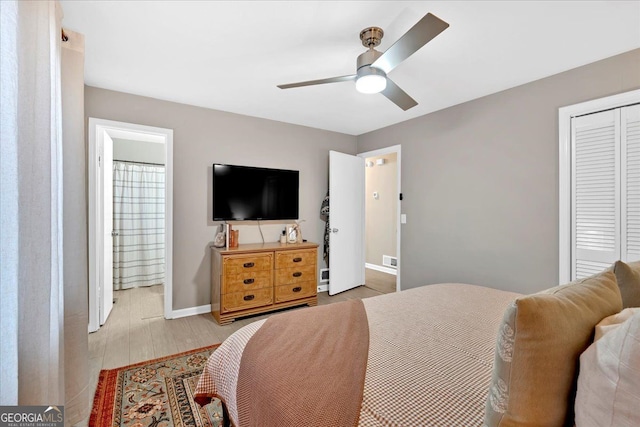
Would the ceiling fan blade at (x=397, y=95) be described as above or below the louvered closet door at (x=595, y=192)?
above

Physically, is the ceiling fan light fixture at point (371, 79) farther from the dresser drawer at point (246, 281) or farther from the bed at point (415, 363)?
the dresser drawer at point (246, 281)

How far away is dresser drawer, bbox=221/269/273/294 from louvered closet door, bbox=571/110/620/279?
2.94m

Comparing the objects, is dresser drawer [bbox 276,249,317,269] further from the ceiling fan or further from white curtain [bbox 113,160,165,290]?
white curtain [bbox 113,160,165,290]

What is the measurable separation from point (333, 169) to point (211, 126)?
1.71 meters

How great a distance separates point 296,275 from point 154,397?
1.90 meters

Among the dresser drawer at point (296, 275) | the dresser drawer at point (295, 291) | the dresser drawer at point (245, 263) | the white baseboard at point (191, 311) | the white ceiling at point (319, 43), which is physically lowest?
the white baseboard at point (191, 311)

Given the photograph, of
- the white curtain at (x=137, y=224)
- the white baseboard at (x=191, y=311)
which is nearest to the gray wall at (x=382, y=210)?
the white baseboard at (x=191, y=311)

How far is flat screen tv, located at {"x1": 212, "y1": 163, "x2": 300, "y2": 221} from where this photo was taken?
3367mm

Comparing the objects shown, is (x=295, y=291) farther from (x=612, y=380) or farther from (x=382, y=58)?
(x=612, y=380)

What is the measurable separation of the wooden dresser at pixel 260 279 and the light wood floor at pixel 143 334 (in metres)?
0.18

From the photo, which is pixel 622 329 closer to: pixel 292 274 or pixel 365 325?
pixel 365 325

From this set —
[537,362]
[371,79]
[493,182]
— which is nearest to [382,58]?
[371,79]

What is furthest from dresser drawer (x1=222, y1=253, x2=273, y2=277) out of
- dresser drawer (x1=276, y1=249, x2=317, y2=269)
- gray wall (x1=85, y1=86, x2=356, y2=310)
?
gray wall (x1=85, y1=86, x2=356, y2=310)

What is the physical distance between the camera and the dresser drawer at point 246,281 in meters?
3.02
